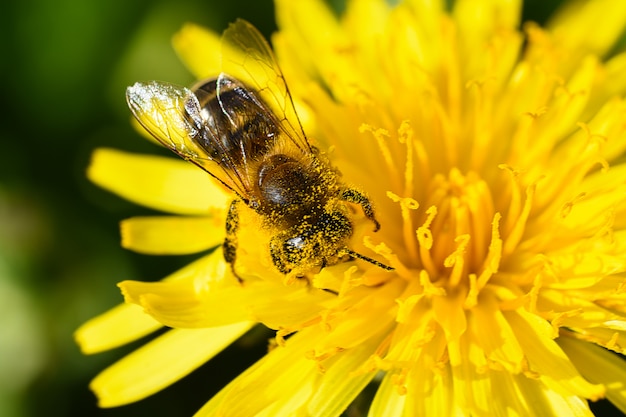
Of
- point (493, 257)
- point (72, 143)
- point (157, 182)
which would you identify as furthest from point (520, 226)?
point (72, 143)

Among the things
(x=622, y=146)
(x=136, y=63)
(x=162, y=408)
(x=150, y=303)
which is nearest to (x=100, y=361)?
(x=162, y=408)

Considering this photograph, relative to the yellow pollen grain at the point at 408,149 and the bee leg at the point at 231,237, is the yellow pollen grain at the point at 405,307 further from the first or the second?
the bee leg at the point at 231,237

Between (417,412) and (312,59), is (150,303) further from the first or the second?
(312,59)

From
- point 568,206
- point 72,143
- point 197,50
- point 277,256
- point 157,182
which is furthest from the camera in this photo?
point 72,143

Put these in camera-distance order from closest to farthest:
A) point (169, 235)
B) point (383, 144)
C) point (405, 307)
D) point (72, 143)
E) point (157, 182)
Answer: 1. point (405, 307)
2. point (383, 144)
3. point (169, 235)
4. point (157, 182)
5. point (72, 143)

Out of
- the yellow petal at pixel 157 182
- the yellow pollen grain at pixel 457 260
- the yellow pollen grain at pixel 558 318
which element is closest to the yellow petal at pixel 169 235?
the yellow petal at pixel 157 182

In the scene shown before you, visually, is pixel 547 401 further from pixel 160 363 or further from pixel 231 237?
pixel 160 363
